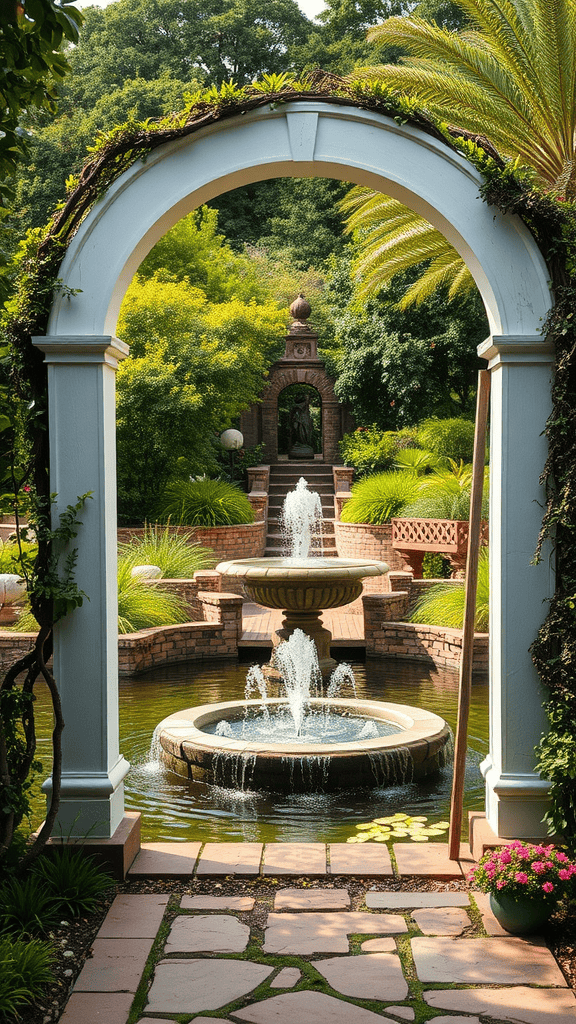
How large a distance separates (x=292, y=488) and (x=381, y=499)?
5.78 metres

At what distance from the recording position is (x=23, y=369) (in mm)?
3967

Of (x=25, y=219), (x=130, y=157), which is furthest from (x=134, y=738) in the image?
(x=25, y=219)

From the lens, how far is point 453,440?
1731 centimetres

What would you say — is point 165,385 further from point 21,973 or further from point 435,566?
point 21,973

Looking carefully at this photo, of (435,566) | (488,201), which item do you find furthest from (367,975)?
(435,566)

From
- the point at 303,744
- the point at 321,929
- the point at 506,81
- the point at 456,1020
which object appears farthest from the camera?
the point at 506,81

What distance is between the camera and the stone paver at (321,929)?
10.6 ft

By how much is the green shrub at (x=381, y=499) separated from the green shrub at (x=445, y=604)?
15.4 feet

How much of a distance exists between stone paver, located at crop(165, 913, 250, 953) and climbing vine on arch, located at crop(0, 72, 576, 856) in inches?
46.4

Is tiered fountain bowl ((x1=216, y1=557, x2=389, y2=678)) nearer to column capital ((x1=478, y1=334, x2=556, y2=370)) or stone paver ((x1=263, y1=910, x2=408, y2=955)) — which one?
column capital ((x1=478, y1=334, x2=556, y2=370))

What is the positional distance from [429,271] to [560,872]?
996 centimetres

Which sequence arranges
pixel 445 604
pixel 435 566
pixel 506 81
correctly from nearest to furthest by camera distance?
pixel 506 81 → pixel 445 604 → pixel 435 566

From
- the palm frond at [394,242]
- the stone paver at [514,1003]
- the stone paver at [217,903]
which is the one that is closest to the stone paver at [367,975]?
the stone paver at [514,1003]

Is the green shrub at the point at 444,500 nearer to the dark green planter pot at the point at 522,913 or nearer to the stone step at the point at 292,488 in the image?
the stone step at the point at 292,488
